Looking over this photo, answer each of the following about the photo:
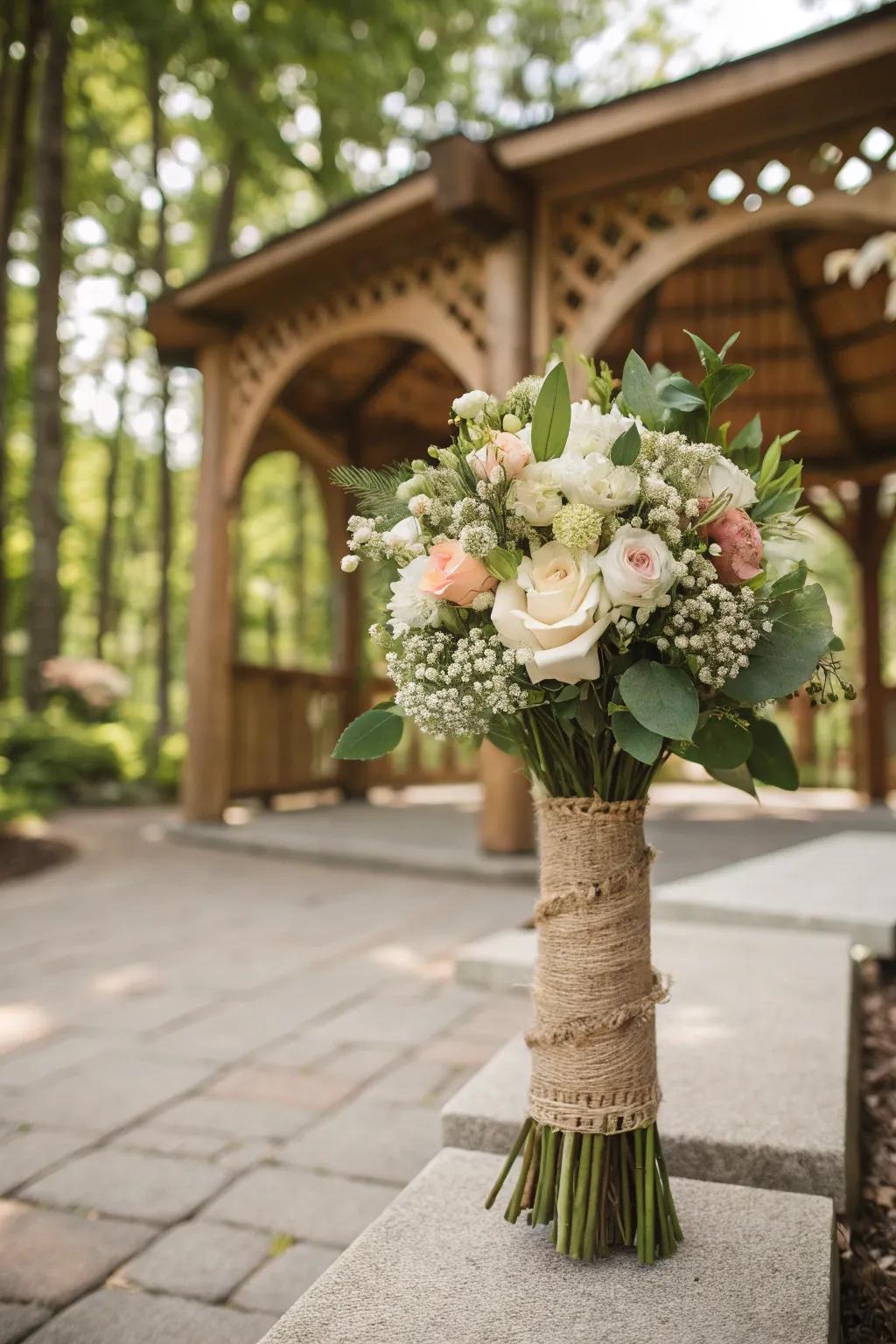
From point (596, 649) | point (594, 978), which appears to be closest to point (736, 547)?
point (596, 649)

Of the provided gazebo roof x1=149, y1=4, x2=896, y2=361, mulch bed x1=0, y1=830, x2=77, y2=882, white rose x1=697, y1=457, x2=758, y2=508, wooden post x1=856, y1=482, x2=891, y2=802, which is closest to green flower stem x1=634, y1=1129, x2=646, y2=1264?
white rose x1=697, y1=457, x2=758, y2=508

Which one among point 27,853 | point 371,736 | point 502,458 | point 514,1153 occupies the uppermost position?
point 502,458

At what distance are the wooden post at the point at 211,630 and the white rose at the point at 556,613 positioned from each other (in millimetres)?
6023

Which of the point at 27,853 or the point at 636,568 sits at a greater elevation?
the point at 636,568

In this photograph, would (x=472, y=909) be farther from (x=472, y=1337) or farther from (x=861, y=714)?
(x=861, y=714)

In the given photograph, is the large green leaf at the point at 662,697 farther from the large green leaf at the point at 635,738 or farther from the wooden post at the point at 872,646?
the wooden post at the point at 872,646

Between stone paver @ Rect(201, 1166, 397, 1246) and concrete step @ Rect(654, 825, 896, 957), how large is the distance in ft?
5.88

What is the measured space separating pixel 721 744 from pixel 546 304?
437cm

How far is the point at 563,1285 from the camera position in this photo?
50.1 inches

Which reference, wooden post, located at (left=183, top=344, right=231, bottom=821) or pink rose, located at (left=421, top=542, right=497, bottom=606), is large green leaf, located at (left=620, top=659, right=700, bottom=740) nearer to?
pink rose, located at (left=421, top=542, right=497, bottom=606)

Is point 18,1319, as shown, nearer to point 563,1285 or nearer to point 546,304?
point 563,1285

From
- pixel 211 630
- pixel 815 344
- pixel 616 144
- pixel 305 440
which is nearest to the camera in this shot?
pixel 616 144

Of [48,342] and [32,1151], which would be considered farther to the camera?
[48,342]

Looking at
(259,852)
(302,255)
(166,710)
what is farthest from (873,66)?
(166,710)
